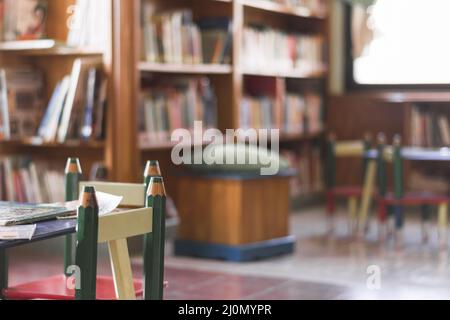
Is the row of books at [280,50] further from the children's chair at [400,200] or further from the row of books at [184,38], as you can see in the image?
the children's chair at [400,200]

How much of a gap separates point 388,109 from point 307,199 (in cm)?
99

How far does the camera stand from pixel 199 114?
565cm

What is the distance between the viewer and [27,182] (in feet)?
16.5

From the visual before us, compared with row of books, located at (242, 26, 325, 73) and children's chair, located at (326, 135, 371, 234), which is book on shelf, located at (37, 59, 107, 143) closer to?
row of books, located at (242, 26, 325, 73)

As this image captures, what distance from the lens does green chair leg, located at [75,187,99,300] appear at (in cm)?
218

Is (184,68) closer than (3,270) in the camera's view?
No

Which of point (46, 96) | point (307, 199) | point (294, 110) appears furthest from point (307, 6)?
point (46, 96)

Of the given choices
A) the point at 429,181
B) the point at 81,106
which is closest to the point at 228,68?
the point at 81,106

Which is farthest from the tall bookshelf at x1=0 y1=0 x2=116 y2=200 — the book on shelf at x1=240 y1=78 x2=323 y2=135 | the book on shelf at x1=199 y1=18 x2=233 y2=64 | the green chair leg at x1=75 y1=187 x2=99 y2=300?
the green chair leg at x1=75 y1=187 x2=99 y2=300

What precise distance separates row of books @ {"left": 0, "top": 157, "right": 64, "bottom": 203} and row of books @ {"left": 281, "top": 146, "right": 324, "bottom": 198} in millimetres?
2352

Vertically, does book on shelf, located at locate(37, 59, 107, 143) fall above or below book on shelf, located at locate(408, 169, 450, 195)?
above

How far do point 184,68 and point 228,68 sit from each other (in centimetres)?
54

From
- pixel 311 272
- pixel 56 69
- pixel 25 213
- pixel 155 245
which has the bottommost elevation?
pixel 311 272

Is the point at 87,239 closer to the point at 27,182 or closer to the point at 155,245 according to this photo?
the point at 155,245
